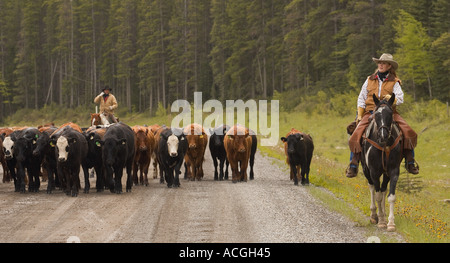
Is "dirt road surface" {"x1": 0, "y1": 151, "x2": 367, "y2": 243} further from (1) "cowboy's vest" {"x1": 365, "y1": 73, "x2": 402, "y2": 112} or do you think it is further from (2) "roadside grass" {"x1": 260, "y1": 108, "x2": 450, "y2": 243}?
(1) "cowboy's vest" {"x1": 365, "y1": 73, "x2": 402, "y2": 112}

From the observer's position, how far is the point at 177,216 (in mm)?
12375

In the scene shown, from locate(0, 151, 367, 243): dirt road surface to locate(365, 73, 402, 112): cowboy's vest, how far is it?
252cm

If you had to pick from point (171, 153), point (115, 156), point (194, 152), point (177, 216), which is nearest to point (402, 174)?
point (194, 152)

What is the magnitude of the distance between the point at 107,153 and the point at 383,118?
829 centimetres

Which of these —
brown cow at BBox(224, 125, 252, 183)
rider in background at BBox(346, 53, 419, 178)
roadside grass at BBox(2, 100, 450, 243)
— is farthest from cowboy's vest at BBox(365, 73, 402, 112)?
brown cow at BBox(224, 125, 252, 183)

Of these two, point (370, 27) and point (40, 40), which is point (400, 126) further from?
point (40, 40)

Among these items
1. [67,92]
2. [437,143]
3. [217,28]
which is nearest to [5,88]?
[67,92]

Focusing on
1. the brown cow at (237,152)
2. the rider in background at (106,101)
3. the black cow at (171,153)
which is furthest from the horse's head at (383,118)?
the rider in background at (106,101)

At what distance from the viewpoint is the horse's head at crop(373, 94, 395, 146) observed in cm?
1101

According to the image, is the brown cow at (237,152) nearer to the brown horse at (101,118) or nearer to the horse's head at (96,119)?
the brown horse at (101,118)

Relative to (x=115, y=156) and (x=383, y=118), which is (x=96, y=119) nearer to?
(x=115, y=156)

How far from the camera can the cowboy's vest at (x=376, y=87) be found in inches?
479

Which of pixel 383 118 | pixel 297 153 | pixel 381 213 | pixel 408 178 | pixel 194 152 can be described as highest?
pixel 383 118
